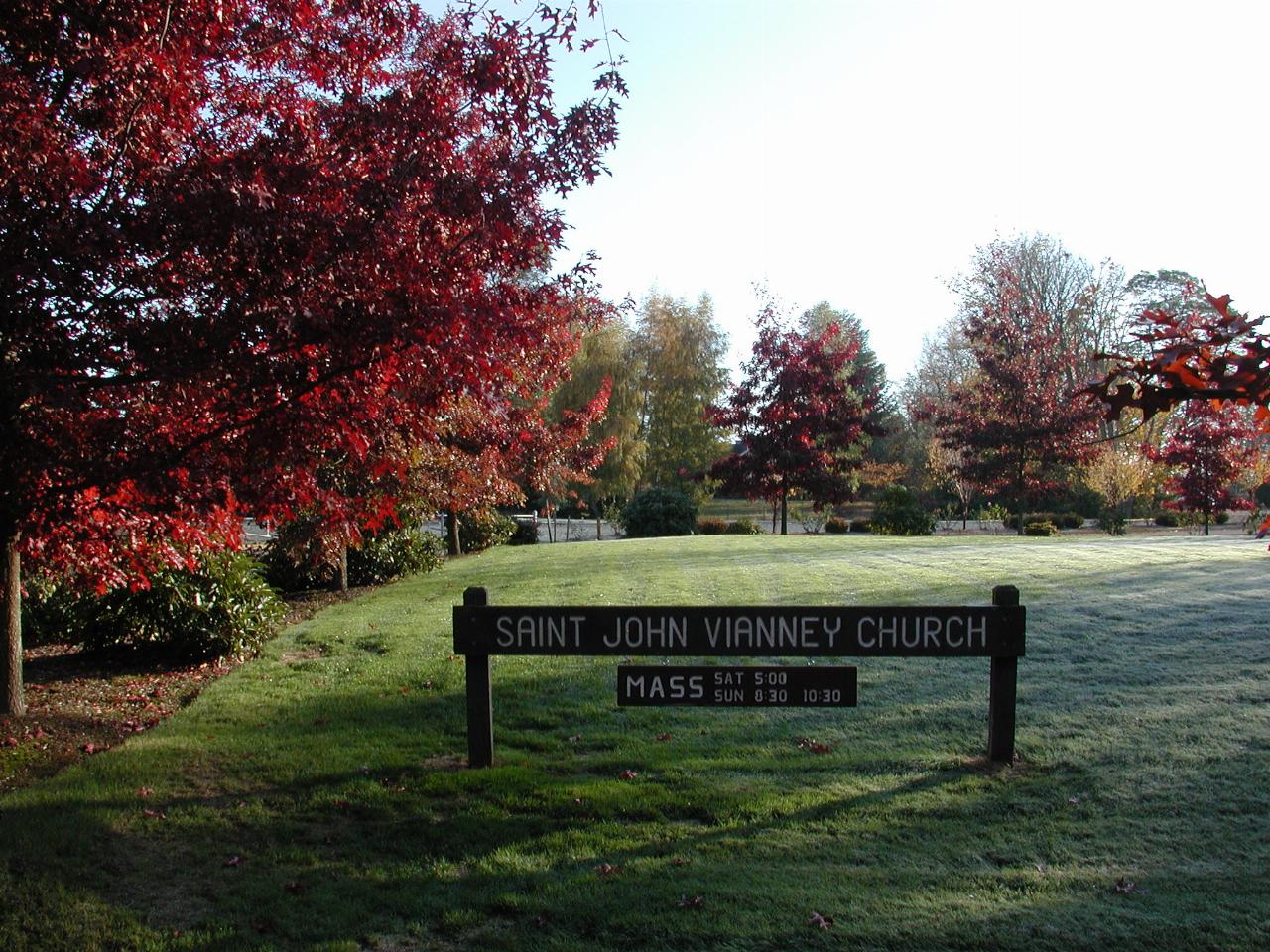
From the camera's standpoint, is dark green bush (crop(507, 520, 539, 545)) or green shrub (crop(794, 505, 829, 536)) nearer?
dark green bush (crop(507, 520, 539, 545))

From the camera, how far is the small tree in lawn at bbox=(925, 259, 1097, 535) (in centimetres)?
2889

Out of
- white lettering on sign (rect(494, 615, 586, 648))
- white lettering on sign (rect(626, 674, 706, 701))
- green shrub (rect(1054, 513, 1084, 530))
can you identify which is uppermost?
white lettering on sign (rect(494, 615, 586, 648))

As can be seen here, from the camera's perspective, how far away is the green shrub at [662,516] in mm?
30719

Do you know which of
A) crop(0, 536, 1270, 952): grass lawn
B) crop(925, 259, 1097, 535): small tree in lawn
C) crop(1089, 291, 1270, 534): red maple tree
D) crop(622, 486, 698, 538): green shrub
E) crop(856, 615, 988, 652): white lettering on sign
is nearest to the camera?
crop(1089, 291, 1270, 534): red maple tree

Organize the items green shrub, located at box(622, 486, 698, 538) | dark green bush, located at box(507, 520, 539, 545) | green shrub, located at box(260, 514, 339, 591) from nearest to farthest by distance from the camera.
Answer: green shrub, located at box(260, 514, 339, 591) → green shrub, located at box(622, 486, 698, 538) → dark green bush, located at box(507, 520, 539, 545)

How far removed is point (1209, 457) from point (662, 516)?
15707 mm

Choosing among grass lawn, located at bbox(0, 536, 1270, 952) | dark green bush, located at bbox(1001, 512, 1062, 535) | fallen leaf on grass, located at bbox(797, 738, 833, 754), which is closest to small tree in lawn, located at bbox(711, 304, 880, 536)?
dark green bush, located at bbox(1001, 512, 1062, 535)

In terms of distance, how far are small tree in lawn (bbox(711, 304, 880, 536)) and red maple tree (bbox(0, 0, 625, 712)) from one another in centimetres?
2381

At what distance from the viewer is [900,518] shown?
96.4 ft

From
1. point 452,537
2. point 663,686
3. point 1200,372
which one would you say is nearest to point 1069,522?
point 452,537

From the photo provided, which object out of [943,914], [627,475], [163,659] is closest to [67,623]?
[163,659]

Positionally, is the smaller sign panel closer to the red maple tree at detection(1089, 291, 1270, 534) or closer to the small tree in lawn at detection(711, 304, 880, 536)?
the red maple tree at detection(1089, 291, 1270, 534)

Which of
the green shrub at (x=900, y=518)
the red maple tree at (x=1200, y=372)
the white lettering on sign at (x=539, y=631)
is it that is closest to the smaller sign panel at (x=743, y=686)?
the white lettering on sign at (x=539, y=631)

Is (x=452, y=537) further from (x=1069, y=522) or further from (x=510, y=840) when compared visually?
(x=1069, y=522)
